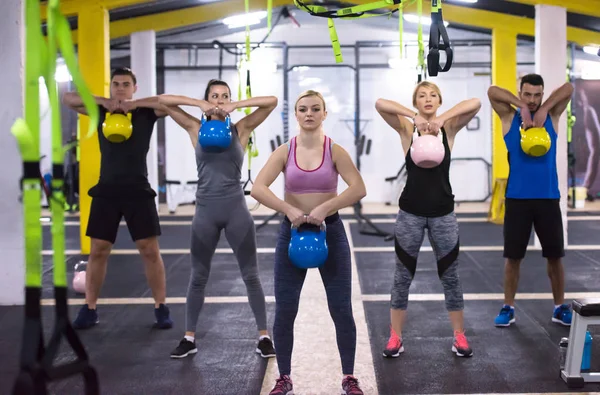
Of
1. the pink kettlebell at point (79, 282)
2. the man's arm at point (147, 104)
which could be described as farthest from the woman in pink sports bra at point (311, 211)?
the pink kettlebell at point (79, 282)

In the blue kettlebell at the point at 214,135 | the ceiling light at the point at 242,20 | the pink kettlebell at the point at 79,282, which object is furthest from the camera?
the ceiling light at the point at 242,20

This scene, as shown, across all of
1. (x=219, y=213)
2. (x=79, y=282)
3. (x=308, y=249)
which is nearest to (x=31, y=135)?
(x=308, y=249)

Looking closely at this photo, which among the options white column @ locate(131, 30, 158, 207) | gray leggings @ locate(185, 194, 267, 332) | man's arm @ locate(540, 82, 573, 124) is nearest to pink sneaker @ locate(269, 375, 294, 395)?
gray leggings @ locate(185, 194, 267, 332)

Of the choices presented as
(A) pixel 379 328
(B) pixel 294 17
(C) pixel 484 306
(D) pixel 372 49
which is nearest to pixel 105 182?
(A) pixel 379 328

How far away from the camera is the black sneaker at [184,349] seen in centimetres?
318

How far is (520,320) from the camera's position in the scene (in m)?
3.80

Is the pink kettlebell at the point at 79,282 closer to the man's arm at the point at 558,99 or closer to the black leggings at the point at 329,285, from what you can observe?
the black leggings at the point at 329,285

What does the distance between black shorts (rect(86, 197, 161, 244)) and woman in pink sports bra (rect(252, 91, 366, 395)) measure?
1214mm

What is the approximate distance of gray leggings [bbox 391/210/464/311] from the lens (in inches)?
121

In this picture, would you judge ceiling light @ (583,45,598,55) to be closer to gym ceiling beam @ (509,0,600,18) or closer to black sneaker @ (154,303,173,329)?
gym ceiling beam @ (509,0,600,18)

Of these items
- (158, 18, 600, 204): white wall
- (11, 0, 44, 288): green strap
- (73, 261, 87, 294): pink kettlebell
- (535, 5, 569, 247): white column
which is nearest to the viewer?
(11, 0, 44, 288): green strap

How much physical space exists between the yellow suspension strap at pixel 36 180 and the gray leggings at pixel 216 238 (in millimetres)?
1745

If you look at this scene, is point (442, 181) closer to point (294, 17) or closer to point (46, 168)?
point (294, 17)

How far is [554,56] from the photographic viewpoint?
6379 mm
